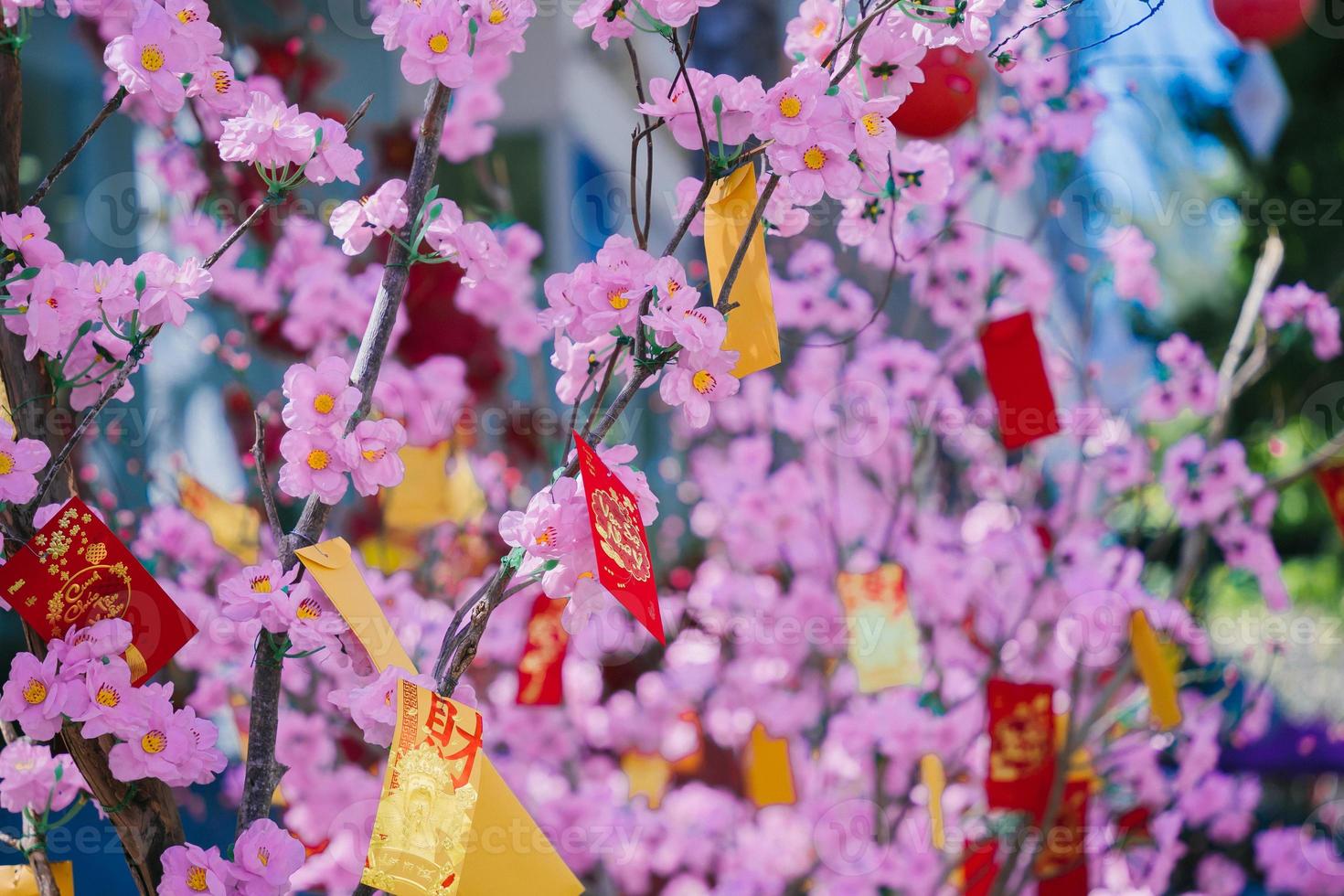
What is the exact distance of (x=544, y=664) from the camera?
181 cm

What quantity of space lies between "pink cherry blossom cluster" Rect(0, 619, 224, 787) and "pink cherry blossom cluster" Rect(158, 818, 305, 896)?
0.20 ft

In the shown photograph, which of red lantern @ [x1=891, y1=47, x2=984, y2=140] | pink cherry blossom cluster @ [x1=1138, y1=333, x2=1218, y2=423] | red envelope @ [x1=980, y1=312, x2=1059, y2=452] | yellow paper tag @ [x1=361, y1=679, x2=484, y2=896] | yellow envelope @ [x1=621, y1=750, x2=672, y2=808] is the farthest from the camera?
yellow envelope @ [x1=621, y1=750, x2=672, y2=808]

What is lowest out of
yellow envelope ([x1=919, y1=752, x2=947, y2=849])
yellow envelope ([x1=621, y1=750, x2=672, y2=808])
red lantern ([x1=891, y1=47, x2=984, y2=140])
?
yellow envelope ([x1=621, y1=750, x2=672, y2=808])

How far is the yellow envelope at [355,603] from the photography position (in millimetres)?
870

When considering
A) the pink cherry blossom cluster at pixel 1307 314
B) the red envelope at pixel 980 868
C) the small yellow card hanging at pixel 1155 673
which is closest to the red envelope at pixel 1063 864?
the red envelope at pixel 980 868

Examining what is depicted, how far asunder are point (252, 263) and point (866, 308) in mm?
1404

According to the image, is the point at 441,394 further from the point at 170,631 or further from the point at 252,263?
the point at 170,631

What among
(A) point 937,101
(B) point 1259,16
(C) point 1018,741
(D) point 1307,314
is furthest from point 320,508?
(D) point 1307,314

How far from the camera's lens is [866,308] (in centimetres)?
273

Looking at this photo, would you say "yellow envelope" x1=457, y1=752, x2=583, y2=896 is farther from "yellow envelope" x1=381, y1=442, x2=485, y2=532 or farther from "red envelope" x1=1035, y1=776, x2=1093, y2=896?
"red envelope" x1=1035, y1=776, x2=1093, y2=896

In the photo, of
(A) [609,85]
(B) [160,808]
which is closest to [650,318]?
(B) [160,808]

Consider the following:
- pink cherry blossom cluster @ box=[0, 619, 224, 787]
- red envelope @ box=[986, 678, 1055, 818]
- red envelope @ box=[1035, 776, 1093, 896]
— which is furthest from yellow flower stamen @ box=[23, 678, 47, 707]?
red envelope @ box=[1035, 776, 1093, 896]

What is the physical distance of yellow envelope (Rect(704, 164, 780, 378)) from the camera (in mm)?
961

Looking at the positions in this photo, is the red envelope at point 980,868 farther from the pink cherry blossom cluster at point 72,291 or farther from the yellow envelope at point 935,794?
the pink cherry blossom cluster at point 72,291
